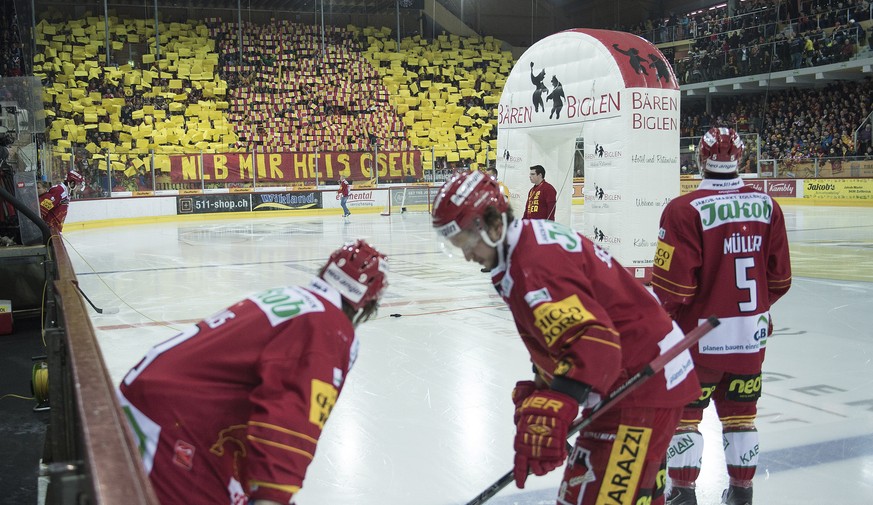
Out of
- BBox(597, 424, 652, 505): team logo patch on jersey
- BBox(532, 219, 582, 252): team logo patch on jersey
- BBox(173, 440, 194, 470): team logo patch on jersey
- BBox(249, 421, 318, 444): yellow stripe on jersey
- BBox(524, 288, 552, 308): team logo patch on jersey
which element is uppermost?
BBox(532, 219, 582, 252): team logo patch on jersey

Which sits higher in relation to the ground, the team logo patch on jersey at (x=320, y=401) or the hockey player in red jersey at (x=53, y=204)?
the hockey player in red jersey at (x=53, y=204)

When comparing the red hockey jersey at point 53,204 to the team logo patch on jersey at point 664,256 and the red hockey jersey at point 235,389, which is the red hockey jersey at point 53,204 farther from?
the red hockey jersey at point 235,389

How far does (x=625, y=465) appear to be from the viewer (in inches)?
101

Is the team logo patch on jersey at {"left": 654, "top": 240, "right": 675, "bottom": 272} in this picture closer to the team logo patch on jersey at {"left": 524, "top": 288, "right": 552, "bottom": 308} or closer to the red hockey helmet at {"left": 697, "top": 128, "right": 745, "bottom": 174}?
the red hockey helmet at {"left": 697, "top": 128, "right": 745, "bottom": 174}

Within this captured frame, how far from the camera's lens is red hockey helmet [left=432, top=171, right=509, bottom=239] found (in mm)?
2469

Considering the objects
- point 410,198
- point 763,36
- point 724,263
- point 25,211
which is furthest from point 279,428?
point 763,36

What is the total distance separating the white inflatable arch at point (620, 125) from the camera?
10.6 meters

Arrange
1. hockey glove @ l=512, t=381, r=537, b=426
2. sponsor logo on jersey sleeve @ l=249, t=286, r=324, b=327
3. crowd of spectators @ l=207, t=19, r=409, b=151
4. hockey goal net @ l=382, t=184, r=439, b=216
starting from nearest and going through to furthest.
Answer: sponsor logo on jersey sleeve @ l=249, t=286, r=324, b=327 → hockey glove @ l=512, t=381, r=537, b=426 → hockey goal net @ l=382, t=184, r=439, b=216 → crowd of spectators @ l=207, t=19, r=409, b=151

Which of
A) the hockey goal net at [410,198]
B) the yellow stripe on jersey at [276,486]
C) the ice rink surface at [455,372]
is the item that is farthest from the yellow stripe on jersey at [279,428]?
the hockey goal net at [410,198]

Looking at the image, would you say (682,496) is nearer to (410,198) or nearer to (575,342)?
(575,342)

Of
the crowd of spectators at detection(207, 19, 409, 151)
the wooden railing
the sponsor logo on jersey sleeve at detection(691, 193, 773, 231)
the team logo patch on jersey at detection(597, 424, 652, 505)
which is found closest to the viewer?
the wooden railing

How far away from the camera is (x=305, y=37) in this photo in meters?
34.6

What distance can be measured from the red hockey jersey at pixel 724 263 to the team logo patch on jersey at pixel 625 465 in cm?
126

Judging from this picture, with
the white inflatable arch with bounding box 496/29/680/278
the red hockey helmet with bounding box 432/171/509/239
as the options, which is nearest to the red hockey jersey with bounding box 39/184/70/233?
the white inflatable arch with bounding box 496/29/680/278
